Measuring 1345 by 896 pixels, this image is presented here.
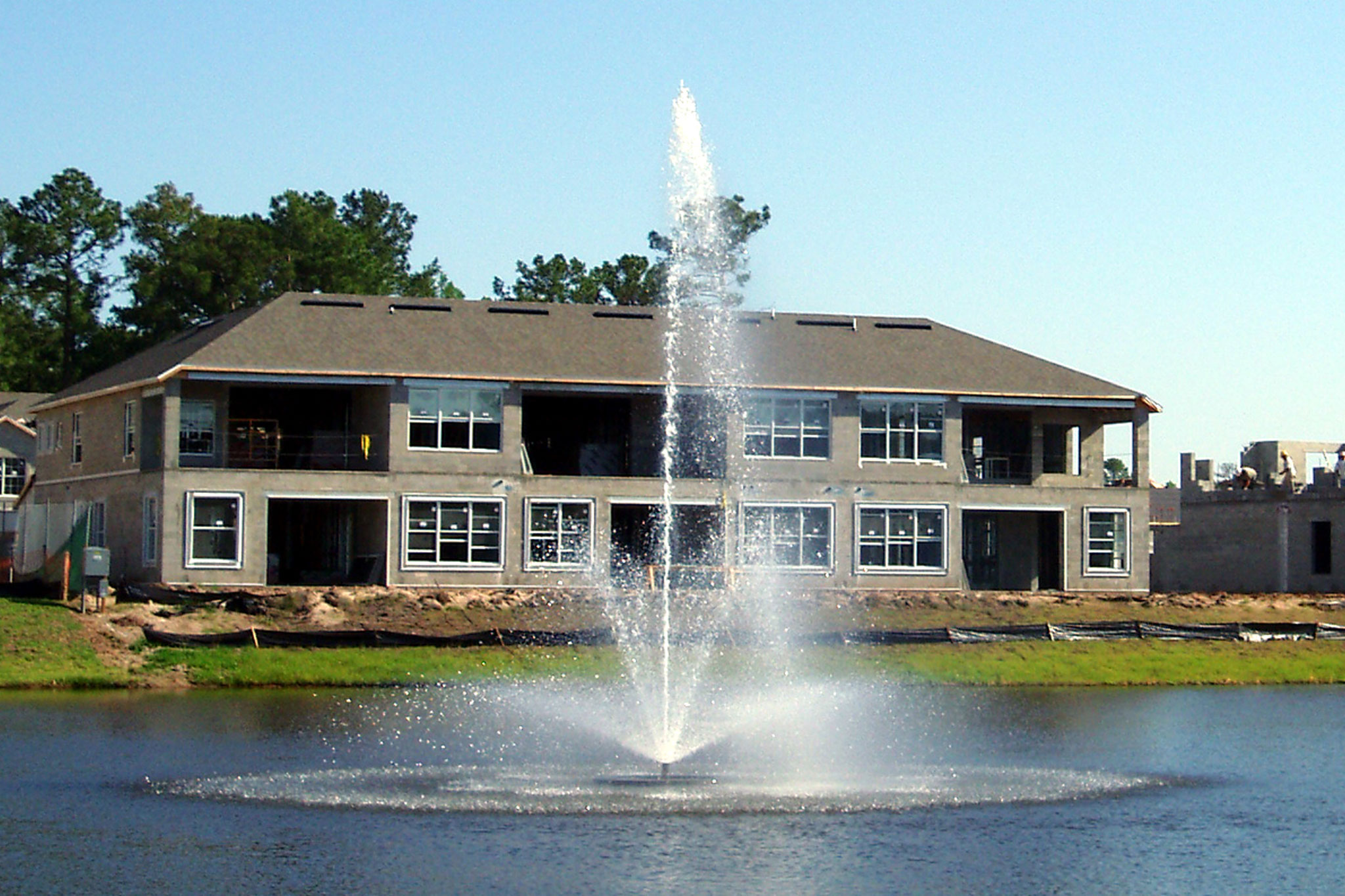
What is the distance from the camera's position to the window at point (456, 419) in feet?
190

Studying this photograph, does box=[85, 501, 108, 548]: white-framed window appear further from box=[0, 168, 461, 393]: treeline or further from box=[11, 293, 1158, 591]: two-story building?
box=[0, 168, 461, 393]: treeline

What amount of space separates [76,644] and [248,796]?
19505mm

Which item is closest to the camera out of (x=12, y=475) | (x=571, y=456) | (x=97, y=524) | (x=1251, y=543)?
(x=97, y=524)

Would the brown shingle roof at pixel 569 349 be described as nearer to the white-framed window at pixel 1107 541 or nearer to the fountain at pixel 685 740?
the white-framed window at pixel 1107 541

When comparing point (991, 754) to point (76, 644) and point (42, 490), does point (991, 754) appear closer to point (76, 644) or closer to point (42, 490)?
point (76, 644)

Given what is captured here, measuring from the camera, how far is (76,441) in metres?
66.1

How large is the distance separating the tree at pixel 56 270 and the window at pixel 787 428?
169 ft

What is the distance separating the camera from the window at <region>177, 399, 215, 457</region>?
192ft

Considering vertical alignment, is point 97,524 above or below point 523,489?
below

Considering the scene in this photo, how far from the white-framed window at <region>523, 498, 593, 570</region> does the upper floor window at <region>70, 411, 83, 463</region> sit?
1766cm

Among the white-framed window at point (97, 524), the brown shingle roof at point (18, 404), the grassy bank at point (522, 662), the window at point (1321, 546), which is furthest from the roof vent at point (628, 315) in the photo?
the brown shingle roof at point (18, 404)

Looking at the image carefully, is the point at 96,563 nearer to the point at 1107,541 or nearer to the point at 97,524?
the point at 97,524

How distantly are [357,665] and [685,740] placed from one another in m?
13.5

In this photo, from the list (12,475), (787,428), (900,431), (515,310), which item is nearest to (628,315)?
(515,310)
